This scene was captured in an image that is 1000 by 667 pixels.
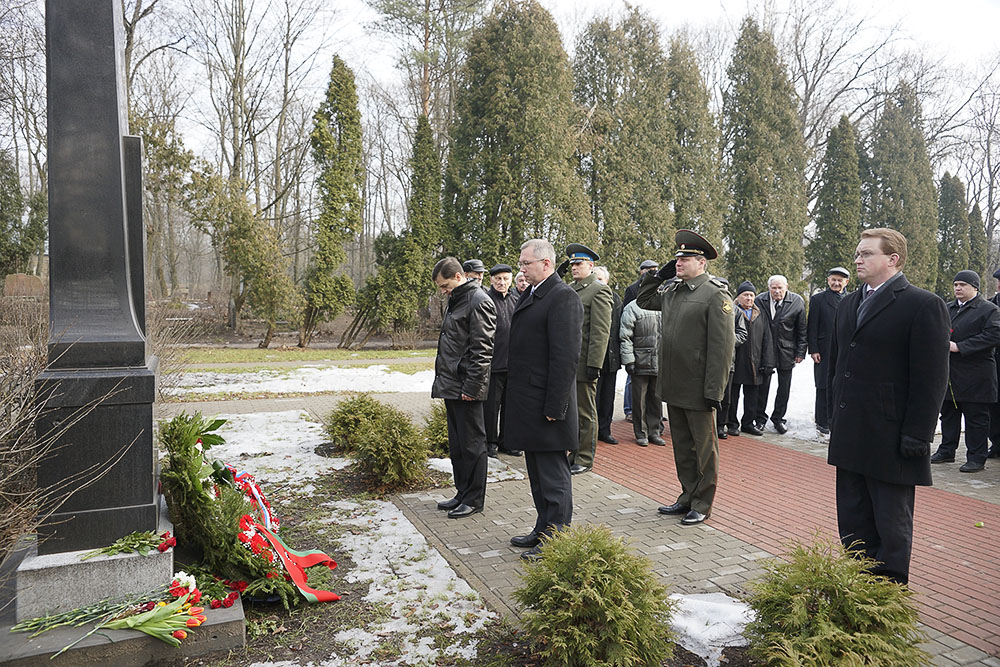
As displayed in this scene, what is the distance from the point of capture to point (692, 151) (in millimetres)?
26281

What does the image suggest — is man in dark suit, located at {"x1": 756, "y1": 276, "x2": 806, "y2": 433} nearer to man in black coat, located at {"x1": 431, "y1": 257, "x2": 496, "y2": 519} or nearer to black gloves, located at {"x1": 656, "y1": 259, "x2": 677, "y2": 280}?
black gloves, located at {"x1": 656, "y1": 259, "x2": 677, "y2": 280}

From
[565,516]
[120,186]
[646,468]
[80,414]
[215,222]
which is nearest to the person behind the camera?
[80,414]

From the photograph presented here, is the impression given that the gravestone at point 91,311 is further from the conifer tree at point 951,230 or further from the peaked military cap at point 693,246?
the conifer tree at point 951,230

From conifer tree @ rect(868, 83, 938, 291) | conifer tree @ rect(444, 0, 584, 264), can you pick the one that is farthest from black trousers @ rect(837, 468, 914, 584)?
conifer tree @ rect(868, 83, 938, 291)

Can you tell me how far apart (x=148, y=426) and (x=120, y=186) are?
1355mm

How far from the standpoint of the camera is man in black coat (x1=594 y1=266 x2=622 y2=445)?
8.15 meters

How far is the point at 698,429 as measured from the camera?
17.4 feet

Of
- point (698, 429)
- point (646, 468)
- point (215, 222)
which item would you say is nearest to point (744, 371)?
point (646, 468)

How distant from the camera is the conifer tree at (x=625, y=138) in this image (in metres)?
24.8

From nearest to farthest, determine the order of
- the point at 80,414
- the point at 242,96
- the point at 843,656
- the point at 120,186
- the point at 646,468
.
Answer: the point at 843,656
the point at 80,414
the point at 120,186
the point at 646,468
the point at 242,96

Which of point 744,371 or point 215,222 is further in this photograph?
point 215,222

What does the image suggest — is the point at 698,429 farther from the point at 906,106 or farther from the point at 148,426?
the point at 906,106

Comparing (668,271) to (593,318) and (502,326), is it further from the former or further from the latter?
(502,326)

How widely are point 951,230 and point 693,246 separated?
37.4 m
